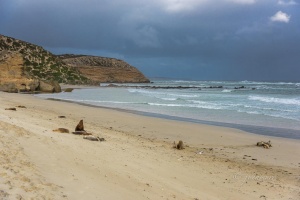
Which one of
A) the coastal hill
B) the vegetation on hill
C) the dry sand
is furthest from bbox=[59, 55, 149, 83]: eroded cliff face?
the dry sand

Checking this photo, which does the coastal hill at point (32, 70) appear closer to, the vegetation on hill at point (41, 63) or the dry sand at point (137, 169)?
the vegetation on hill at point (41, 63)

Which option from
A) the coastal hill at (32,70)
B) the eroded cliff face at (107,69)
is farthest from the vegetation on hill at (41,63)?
the eroded cliff face at (107,69)

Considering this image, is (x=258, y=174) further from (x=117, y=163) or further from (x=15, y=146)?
(x=15, y=146)

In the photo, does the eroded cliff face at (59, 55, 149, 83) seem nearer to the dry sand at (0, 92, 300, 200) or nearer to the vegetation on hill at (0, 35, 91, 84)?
the vegetation on hill at (0, 35, 91, 84)

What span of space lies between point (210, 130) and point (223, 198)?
9279 mm

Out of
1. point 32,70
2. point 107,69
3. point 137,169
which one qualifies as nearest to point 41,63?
point 32,70

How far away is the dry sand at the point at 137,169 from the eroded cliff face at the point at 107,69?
375 feet

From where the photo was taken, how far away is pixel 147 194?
6.05 meters

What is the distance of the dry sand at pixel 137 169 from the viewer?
5.60 m

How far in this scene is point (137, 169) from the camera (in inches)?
300

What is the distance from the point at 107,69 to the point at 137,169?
5075 inches

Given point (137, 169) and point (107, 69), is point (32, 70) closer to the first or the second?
point (137, 169)

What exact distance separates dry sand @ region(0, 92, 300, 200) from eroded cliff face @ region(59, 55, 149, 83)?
375ft

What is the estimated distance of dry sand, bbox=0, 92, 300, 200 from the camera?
5.60 m
